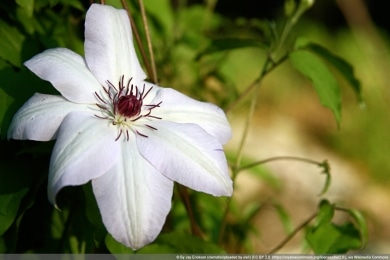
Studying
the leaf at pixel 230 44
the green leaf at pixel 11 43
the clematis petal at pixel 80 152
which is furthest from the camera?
the leaf at pixel 230 44

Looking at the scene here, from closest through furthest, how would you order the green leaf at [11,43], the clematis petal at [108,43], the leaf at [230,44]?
the clematis petal at [108,43], the green leaf at [11,43], the leaf at [230,44]

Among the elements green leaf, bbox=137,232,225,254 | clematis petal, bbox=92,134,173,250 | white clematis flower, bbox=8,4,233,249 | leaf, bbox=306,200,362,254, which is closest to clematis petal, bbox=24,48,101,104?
white clematis flower, bbox=8,4,233,249

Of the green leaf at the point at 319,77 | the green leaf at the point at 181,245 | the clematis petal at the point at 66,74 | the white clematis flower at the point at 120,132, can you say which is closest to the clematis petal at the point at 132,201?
the white clematis flower at the point at 120,132

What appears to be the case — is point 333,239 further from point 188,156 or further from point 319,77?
point 188,156

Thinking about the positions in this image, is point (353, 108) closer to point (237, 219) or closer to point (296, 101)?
point (296, 101)

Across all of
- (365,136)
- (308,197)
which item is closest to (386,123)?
(365,136)

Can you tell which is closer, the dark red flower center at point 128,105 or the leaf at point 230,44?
the dark red flower center at point 128,105

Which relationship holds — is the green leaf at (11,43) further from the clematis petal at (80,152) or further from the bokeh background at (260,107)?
the clematis petal at (80,152)
